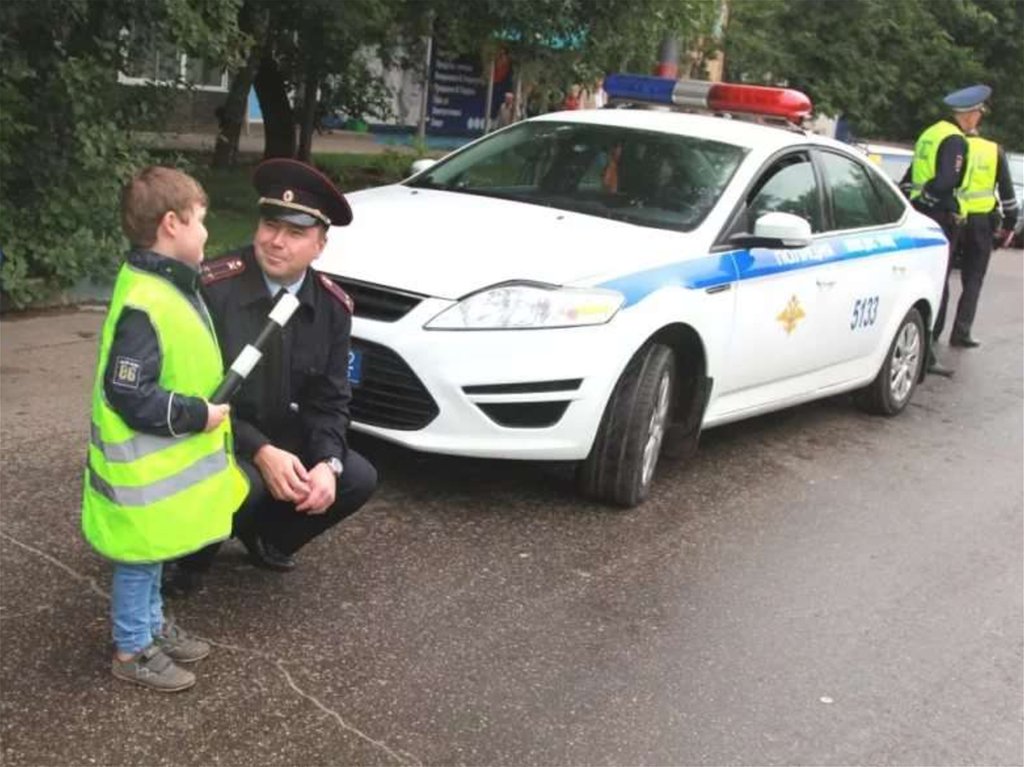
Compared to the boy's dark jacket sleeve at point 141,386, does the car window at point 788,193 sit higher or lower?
higher

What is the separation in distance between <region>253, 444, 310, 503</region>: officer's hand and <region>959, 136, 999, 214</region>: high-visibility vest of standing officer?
6799 mm

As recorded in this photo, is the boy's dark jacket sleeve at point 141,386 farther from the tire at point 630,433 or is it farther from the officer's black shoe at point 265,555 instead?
the tire at point 630,433

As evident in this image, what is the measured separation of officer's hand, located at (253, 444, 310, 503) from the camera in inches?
139

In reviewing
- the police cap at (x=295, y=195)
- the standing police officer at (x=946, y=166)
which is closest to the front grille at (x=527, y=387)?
the police cap at (x=295, y=195)

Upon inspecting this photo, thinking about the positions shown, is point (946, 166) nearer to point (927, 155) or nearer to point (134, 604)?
point (927, 155)

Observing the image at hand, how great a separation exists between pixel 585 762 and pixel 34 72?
5408 mm

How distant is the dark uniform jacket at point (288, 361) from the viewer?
363 cm

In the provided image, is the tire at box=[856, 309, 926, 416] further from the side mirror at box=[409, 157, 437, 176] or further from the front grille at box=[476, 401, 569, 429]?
the front grille at box=[476, 401, 569, 429]

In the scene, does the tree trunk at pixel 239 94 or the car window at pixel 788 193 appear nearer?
the car window at pixel 788 193

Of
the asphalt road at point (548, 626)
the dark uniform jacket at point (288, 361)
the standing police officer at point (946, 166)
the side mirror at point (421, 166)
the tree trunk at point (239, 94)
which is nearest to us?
the asphalt road at point (548, 626)

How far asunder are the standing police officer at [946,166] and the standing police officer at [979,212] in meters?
0.14

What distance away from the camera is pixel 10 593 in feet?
12.6

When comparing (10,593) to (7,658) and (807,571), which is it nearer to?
(7,658)

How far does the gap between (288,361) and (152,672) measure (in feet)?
3.11
